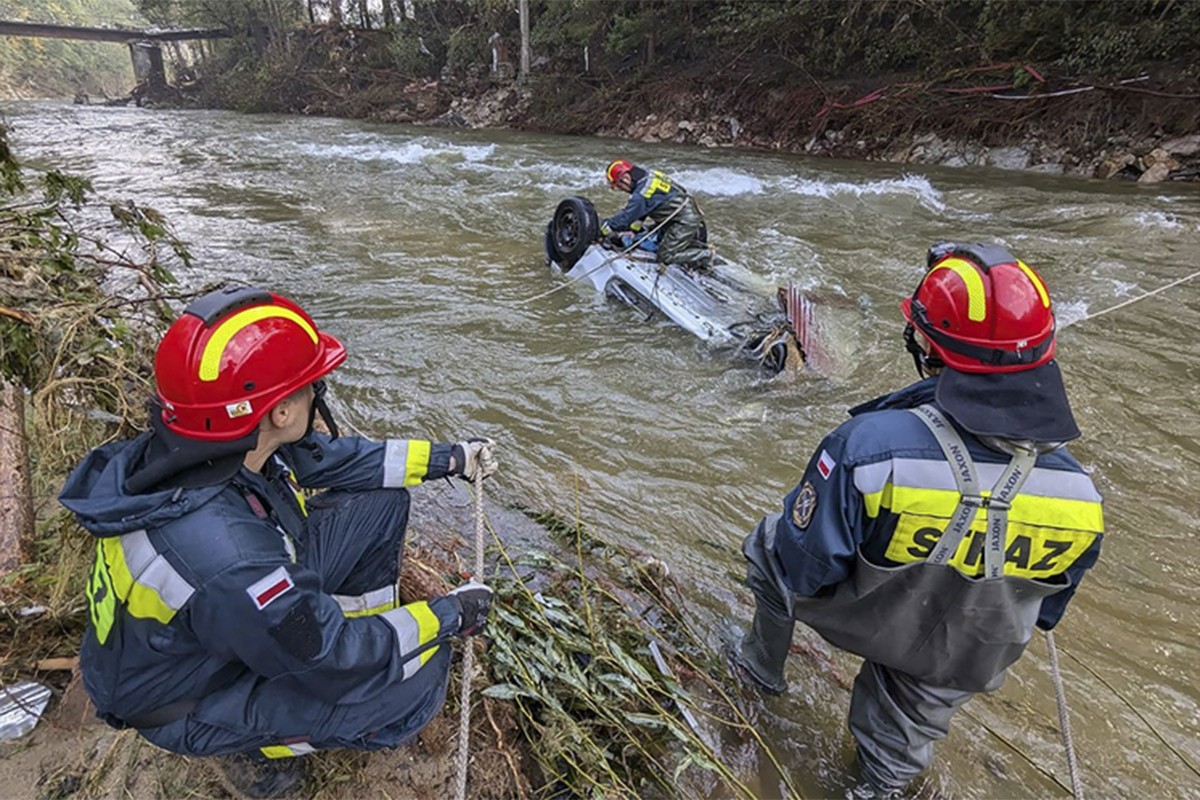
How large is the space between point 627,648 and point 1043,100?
538 inches

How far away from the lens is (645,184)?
6.16 metres

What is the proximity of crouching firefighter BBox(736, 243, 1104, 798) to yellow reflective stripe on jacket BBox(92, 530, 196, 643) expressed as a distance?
148 cm

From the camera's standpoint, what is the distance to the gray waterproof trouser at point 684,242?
19.6 ft

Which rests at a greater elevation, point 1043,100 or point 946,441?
point 1043,100

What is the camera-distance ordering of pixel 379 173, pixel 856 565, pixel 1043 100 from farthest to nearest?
pixel 379 173 < pixel 1043 100 < pixel 856 565

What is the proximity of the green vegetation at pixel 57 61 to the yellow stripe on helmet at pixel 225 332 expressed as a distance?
50.1 metres

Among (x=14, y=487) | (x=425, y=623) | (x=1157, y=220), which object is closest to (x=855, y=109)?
(x=1157, y=220)

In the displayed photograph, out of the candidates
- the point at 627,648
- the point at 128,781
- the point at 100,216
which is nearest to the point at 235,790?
the point at 128,781

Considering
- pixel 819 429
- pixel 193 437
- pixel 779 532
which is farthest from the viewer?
pixel 819 429

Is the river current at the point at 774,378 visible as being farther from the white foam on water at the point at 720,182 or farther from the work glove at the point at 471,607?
the work glove at the point at 471,607

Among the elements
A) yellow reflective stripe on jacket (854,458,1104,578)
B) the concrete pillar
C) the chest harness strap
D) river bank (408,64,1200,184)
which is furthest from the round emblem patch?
the concrete pillar

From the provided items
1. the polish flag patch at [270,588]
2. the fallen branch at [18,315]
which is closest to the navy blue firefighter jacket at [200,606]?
the polish flag patch at [270,588]

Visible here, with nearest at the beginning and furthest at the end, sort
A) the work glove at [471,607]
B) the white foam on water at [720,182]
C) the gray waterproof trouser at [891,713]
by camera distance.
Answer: the work glove at [471,607]
the gray waterproof trouser at [891,713]
the white foam on water at [720,182]

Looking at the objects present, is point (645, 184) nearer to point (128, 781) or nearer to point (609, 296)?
point (609, 296)
